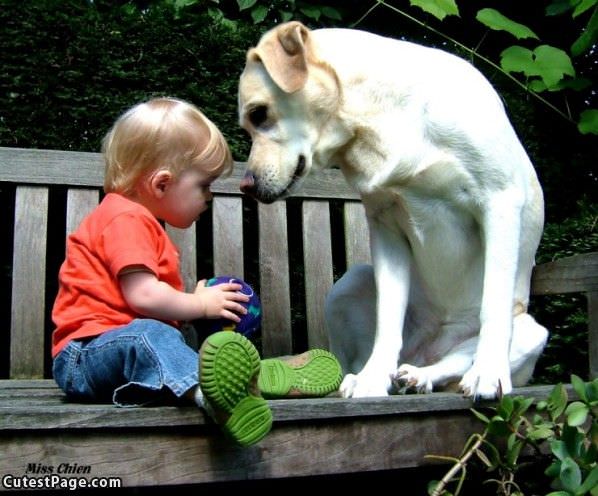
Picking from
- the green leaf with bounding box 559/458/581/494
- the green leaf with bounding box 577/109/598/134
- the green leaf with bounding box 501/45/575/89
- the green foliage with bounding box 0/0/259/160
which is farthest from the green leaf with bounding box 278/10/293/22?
the green leaf with bounding box 559/458/581/494

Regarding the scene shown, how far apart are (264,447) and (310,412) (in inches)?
4.4

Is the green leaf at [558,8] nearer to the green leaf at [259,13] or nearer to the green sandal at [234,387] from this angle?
the green leaf at [259,13]

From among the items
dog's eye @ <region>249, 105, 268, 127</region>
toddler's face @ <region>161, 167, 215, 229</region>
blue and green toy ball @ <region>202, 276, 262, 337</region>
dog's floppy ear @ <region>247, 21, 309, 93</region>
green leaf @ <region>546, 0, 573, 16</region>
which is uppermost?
green leaf @ <region>546, 0, 573, 16</region>

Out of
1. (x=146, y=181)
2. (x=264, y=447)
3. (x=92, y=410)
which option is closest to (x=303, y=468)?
(x=264, y=447)

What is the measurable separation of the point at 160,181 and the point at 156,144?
95 millimetres

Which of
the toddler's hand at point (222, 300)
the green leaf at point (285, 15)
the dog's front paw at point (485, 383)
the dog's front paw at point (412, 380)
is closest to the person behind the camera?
the dog's front paw at point (485, 383)

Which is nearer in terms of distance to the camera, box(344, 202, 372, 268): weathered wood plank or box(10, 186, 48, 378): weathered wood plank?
box(10, 186, 48, 378): weathered wood plank

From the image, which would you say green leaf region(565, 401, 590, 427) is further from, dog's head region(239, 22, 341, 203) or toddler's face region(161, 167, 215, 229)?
toddler's face region(161, 167, 215, 229)

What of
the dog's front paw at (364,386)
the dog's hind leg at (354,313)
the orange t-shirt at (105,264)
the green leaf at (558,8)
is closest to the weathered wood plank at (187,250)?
the dog's hind leg at (354,313)

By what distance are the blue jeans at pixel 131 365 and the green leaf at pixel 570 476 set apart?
0.72m

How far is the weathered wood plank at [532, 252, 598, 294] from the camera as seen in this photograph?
2.30 meters

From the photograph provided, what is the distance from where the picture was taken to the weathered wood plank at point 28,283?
8.30 feet

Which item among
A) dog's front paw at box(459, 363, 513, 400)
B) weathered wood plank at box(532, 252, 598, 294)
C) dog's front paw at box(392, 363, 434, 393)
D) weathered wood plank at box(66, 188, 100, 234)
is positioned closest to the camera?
dog's front paw at box(459, 363, 513, 400)

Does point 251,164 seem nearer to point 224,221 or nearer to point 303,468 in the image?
point 224,221
